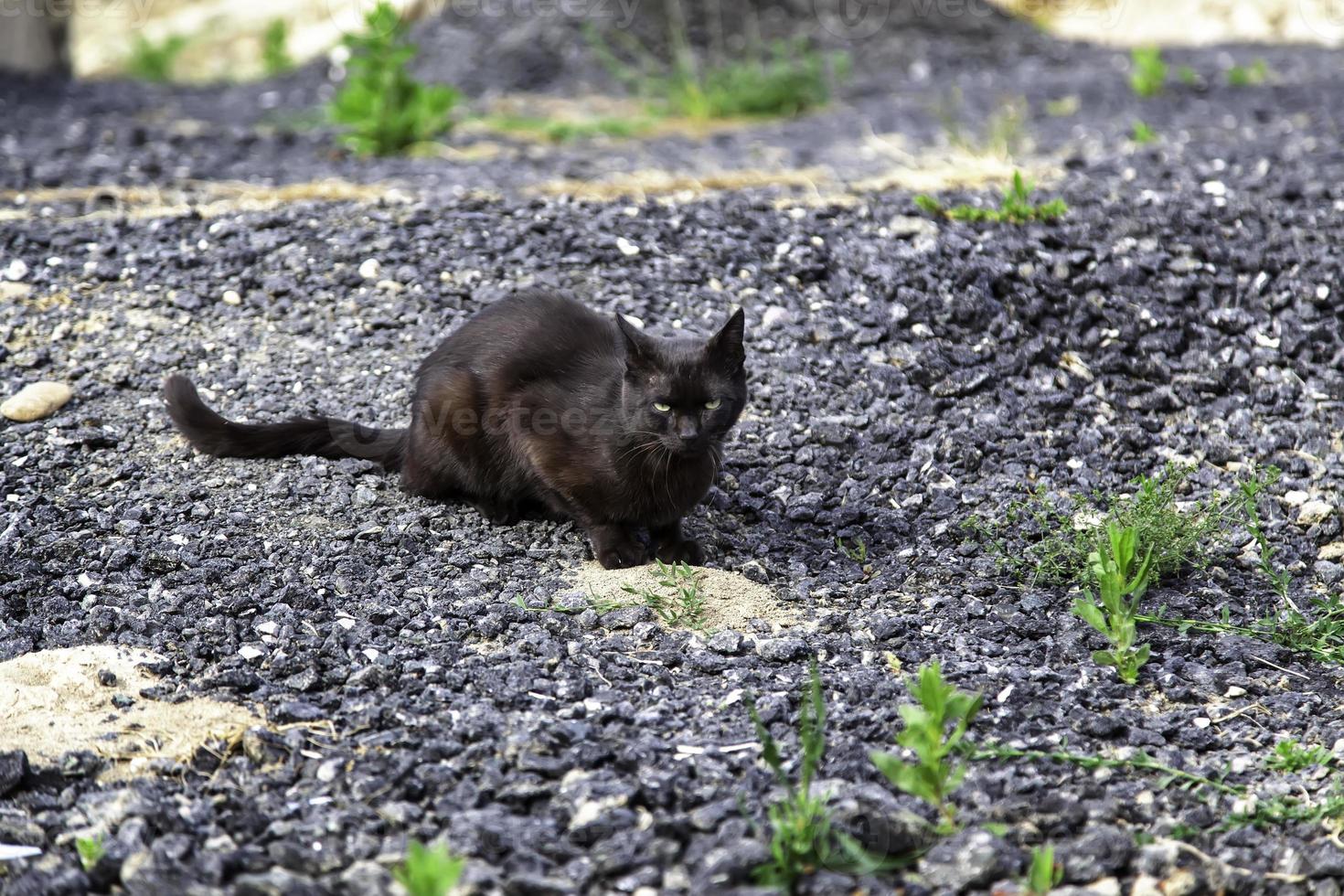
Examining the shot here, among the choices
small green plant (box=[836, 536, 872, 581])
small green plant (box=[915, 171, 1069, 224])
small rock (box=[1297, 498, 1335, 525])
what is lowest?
small green plant (box=[836, 536, 872, 581])

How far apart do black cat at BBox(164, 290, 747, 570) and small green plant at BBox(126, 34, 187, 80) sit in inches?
377

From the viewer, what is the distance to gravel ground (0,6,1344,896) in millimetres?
2756

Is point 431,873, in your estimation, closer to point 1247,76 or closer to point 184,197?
point 184,197

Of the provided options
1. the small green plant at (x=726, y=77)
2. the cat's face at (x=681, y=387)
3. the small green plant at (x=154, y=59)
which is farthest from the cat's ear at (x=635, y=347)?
the small green plant at (x=154, y=59)

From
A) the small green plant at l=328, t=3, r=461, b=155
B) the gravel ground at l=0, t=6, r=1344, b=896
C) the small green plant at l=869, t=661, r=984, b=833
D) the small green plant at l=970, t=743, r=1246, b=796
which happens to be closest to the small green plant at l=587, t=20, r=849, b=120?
the small green plant at l=328, t=3, r=461, b=155

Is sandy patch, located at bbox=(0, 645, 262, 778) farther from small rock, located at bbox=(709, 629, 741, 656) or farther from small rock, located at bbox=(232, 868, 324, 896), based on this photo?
small rock, located at bbox=(709, 629, 741, 656)

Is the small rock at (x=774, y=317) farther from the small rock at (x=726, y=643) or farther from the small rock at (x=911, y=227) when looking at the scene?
the small rock at (x=726, y=643)

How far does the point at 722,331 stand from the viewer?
12.7 ft

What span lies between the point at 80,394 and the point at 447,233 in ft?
5.63

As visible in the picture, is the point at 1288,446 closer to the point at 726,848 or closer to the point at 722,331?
the point at 722,331

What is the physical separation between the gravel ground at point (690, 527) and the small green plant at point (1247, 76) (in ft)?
5.79

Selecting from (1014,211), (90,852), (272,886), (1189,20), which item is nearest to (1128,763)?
(272,886)

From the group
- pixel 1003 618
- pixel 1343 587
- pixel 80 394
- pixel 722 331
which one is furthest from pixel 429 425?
pixel 1343 587

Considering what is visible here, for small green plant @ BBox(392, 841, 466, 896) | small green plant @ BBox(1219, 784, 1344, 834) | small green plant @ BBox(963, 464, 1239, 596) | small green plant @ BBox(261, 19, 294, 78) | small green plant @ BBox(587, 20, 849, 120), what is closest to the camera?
small green plant @ BBox(392, 841, 466, 896)
